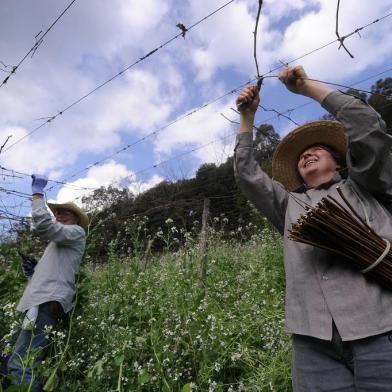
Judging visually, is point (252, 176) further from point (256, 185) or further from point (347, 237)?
point (347, 237)

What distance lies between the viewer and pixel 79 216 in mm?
3479

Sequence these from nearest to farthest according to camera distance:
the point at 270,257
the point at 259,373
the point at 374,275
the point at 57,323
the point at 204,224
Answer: the point at 374,275 < the point at 259,373 < the point at 57,323 < the point at 270,257 < the point at 204,224

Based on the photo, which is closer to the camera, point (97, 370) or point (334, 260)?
point (334, 260)

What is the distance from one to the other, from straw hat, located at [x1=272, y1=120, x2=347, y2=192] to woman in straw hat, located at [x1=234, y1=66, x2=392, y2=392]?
1cm

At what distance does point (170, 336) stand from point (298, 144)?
1522mm

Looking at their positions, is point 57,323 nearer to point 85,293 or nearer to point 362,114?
point 85,293

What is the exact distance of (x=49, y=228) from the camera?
294 cm

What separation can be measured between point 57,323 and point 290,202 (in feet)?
6.74

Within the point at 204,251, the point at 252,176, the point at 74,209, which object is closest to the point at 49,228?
the point at 74,209

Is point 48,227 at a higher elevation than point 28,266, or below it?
higher

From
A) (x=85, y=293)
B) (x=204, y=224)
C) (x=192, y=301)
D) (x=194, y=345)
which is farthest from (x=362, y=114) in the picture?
(x=204, y=224)

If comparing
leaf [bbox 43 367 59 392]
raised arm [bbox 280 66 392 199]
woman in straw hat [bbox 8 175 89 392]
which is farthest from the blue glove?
raised arm [bbox 280 66 392 199]

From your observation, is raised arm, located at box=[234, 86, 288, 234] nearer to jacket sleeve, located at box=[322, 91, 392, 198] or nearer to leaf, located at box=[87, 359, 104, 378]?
jacket sleeve, located at box=[322, 91, 392, 198]

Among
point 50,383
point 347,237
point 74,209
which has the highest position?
point 74,209
